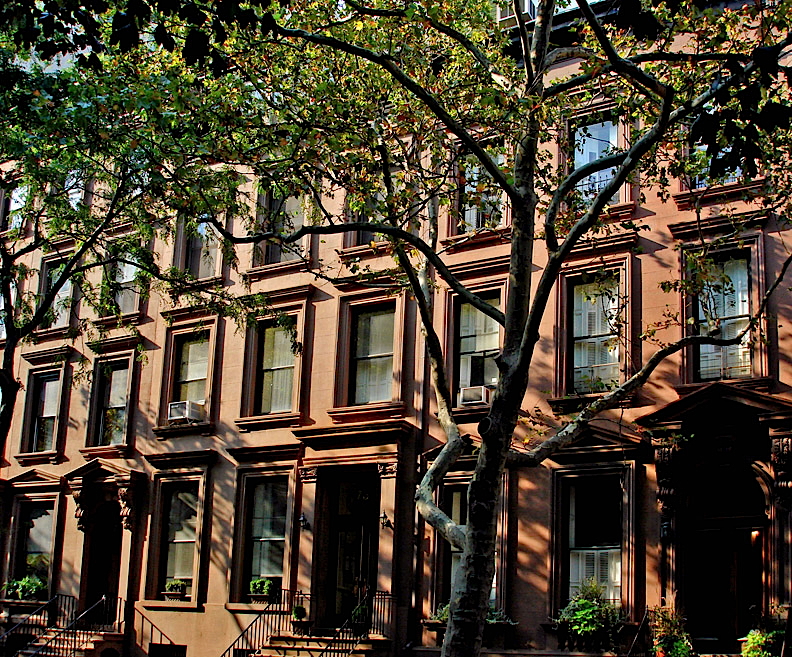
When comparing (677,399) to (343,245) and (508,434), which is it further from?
(343,245)

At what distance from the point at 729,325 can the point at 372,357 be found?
7164 millimetres

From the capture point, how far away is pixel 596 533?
1894cm

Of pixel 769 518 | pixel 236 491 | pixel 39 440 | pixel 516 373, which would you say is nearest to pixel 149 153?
pixel 516 373

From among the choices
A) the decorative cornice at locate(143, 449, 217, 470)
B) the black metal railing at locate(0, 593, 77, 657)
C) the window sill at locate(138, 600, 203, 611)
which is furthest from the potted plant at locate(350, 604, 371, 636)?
the black metal railing at locate(0, 593, 77, 657)

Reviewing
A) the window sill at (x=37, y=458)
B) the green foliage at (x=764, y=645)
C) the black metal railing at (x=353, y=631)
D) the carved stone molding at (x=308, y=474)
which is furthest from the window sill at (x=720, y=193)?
the window sill at (x=37, y=458)

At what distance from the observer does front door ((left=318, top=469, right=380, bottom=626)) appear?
71.1 ft

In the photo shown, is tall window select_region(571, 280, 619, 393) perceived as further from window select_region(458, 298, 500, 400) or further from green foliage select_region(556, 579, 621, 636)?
green foliage select_region(556, 579, 621, 636)

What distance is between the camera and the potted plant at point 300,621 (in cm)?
2092

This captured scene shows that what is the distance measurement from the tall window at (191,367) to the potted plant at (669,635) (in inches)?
452

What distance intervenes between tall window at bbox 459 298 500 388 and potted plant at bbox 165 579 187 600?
7600mm

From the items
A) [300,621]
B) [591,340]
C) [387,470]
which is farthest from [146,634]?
[591,340]

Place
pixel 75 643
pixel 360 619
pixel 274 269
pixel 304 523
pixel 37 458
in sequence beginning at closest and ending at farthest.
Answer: pixel 360 619
pixel 304 523
pixel 75 643
pixel 274 269
pixel 37 458

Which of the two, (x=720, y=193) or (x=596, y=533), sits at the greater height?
(x=720, y=193)

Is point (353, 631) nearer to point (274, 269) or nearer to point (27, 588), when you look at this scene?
point (274, 269)
